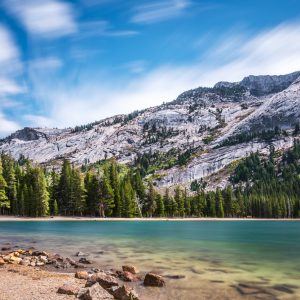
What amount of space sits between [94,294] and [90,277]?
4827mm

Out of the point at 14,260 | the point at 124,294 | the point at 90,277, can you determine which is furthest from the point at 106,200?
the point at 124,294

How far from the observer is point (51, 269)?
28.3 metres

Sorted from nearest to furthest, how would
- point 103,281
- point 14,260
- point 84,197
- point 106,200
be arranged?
point 103,281
point 14,260
point 106,200
point 84,197

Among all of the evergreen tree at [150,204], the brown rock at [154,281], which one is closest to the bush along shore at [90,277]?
the brown rock at [154,281]

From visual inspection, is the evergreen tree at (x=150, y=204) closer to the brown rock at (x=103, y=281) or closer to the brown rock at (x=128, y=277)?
the brown rock at (x=128, y=277)

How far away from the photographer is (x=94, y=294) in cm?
1822

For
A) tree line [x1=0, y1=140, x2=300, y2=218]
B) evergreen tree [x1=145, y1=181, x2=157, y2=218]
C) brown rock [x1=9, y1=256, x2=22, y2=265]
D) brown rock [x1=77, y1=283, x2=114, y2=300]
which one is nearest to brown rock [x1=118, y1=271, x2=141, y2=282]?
brown rock [x1=77, y1=283, x2=114, y2=300]

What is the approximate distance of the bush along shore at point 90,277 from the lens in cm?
1864

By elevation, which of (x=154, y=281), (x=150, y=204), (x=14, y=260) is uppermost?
(x=150, y=204)

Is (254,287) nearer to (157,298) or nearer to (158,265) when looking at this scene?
(157,298)

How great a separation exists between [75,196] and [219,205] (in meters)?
73.8

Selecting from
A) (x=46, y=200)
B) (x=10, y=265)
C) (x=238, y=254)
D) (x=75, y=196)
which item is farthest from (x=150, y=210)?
(x=10, y=265)

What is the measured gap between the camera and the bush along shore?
61.2 ft

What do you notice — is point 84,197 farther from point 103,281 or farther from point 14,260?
point 103,281
